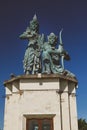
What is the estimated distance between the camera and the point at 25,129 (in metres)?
12.6

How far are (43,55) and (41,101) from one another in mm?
2550

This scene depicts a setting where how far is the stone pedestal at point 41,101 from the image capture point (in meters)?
12.6

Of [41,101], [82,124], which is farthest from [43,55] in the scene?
[82,124]

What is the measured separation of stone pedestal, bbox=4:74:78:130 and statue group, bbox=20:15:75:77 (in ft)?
2.46

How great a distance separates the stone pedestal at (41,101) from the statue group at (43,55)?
75 cm

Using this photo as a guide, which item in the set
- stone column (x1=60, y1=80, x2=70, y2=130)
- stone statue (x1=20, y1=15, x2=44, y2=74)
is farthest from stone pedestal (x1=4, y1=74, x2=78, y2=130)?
stone statue (x1=20, y1=15, x2=44, y2=74)

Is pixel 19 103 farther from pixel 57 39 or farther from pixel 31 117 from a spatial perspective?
pixel 57 39

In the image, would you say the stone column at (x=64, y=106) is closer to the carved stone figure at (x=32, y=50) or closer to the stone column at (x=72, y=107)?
the stone column at (x=72, y=107)

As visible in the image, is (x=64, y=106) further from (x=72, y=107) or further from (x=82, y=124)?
(x=82, y=124)

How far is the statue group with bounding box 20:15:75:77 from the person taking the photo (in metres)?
13.9

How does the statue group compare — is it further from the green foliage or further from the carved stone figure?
the green foliage

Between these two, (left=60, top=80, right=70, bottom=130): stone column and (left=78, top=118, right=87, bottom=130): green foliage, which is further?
(left=78, top=118, right=87, bottom=130): green foliage

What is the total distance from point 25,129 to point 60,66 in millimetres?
3530

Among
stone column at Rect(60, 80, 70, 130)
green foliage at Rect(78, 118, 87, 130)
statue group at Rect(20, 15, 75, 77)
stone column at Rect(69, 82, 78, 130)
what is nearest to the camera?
stone column at Rect(60, 80, 70, 130)
